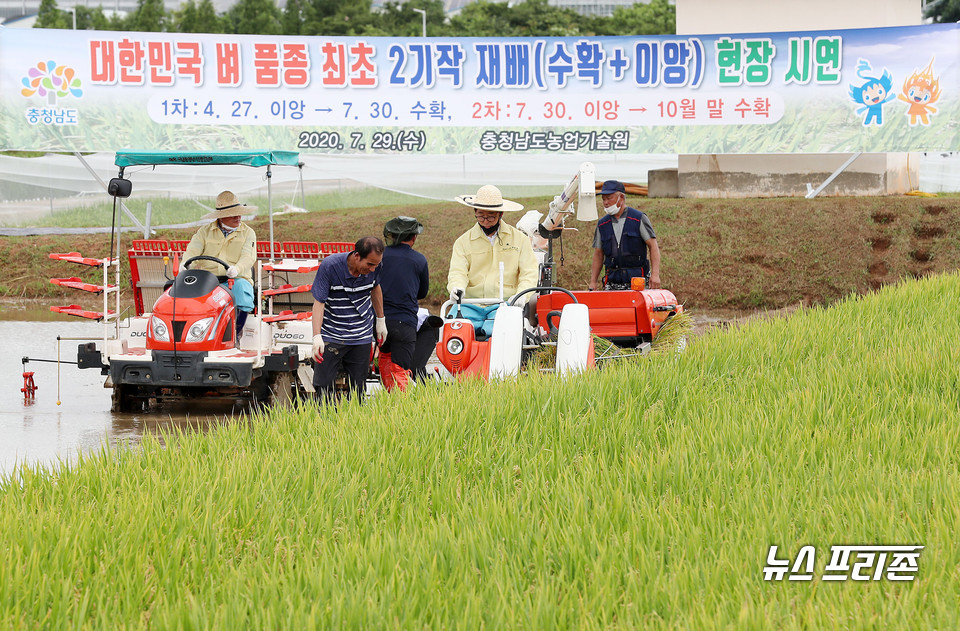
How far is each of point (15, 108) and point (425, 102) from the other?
20.7 ft

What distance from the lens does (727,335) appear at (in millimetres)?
8484

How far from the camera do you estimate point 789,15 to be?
1956cm

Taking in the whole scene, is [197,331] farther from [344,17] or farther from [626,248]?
[344,17]

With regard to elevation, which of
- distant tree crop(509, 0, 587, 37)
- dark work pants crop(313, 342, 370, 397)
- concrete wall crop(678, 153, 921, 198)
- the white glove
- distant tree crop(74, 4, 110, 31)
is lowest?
dark work pants crop(313, 342, 370, 397)

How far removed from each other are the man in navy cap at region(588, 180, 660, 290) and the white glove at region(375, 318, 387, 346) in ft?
8.04

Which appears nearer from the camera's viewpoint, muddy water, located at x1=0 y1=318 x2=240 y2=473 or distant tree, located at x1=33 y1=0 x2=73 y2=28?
muddy water, located at x1=0 y1=318 x2=240 y2=473

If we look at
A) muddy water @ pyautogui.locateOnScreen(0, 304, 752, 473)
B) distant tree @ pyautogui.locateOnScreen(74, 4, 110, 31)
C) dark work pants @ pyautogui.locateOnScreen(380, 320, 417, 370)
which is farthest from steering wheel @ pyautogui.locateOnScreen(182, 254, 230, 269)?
distant tree @ pyautogui.locateOnScreen(74, 4, 110, 31)

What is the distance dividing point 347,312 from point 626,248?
313cm

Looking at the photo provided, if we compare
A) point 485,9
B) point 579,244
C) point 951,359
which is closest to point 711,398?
point 951,359

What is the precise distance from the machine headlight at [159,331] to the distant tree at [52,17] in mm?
39297

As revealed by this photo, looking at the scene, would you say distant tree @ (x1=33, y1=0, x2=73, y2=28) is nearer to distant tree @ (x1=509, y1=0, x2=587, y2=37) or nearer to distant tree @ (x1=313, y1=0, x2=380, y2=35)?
distant tree @ (x1=313, y1=0, x2=380, y2=35)

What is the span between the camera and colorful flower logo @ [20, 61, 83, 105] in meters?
17.3

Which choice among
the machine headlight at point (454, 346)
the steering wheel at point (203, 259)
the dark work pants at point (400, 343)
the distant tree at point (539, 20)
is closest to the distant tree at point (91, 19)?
the distant tree at point (539, 20)

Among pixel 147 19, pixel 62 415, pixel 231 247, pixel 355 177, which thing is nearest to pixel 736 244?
pixel 355 177
